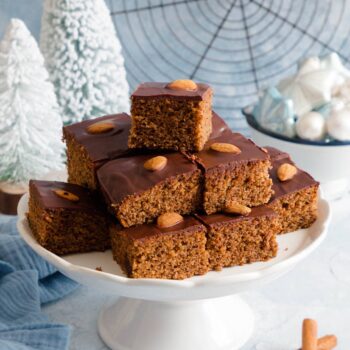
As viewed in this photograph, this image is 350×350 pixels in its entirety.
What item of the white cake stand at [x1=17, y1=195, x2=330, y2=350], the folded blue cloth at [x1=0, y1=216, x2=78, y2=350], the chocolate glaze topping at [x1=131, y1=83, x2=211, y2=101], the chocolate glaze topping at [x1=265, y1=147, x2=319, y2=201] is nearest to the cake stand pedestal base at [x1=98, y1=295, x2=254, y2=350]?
the white cake stand at [x1=17, y1=195, x2=330, y2=350]

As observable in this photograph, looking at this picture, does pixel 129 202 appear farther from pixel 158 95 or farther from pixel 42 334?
pixel 42 334

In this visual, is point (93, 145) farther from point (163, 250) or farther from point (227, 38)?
point (227, 38)

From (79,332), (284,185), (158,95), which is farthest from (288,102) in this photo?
(79,332)

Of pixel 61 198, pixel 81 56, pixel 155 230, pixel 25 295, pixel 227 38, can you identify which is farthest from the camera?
pixel 227 38

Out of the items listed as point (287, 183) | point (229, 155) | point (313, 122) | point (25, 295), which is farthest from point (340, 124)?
point (25, 295)

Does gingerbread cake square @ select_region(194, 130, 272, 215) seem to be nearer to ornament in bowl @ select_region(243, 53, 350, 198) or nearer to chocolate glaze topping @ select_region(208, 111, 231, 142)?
chocolate glaze topping @ select_region(208, 111, 231, 142)
